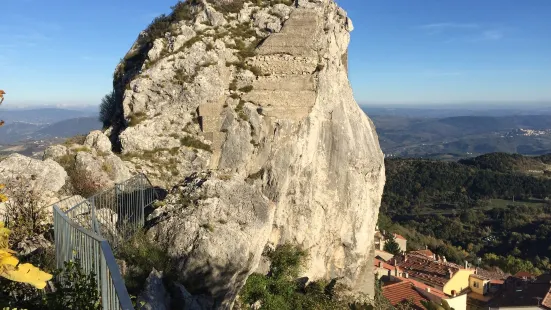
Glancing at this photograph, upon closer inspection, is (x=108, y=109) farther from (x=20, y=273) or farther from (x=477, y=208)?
(x=477, y=208)

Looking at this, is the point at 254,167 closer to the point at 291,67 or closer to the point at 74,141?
the point at 291,67

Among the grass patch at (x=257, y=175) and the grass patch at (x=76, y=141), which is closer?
the grass patch at (x=76, y=141)

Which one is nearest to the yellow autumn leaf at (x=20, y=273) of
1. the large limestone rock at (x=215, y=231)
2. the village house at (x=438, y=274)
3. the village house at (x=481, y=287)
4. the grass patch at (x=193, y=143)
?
the large limestone rock at (x=215, y=231)

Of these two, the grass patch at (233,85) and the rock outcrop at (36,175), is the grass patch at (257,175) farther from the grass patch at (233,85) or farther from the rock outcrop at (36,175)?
the rock outcrop at (36,175)

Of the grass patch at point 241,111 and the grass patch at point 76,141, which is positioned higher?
the grass patch at point 241,111

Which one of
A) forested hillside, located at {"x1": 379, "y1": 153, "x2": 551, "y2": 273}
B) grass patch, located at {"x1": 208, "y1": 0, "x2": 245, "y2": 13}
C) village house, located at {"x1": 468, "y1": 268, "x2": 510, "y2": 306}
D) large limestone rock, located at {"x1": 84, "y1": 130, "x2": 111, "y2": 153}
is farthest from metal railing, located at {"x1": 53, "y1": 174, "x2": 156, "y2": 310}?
forested hillside, located at {"x1": 379, "y1": 153, "x2": 551, "y2": 273}

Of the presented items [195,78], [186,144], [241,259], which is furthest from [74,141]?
[241,259]
